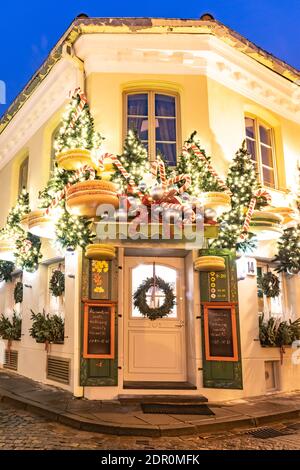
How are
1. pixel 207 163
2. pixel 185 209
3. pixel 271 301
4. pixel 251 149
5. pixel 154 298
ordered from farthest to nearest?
pixel 251 149 < pixel 271 301 < pixel 154 298 < pixel 207 163 < pixel 185 209

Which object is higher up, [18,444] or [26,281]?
[26,281]

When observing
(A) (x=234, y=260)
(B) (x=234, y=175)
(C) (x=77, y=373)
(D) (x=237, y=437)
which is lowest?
(D) (x=237, y=437)

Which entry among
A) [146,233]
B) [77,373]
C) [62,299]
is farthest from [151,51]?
[77,373]

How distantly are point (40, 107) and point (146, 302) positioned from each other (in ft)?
19.1

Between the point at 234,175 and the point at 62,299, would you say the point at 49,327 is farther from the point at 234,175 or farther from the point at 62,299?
the point at 234,175

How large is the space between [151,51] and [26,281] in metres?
6.00

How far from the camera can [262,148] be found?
10.3 m

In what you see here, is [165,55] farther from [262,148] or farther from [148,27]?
[262,148]

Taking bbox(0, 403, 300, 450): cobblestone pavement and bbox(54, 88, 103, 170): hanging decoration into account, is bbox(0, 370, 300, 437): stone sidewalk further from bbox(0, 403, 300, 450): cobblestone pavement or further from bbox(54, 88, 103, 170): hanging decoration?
bbox(54, 88, 103, 170): hanging decoration

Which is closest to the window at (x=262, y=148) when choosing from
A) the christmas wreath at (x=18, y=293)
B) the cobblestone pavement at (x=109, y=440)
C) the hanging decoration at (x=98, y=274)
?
the hanging decoration at (x=98, y=274)

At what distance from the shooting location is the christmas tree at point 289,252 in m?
8.90

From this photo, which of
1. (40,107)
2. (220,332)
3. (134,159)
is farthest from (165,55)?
(220,332)

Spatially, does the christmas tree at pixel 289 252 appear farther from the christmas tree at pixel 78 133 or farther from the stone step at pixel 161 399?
the christmas tree at pixel 78 133

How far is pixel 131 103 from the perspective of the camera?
30.3 feet
